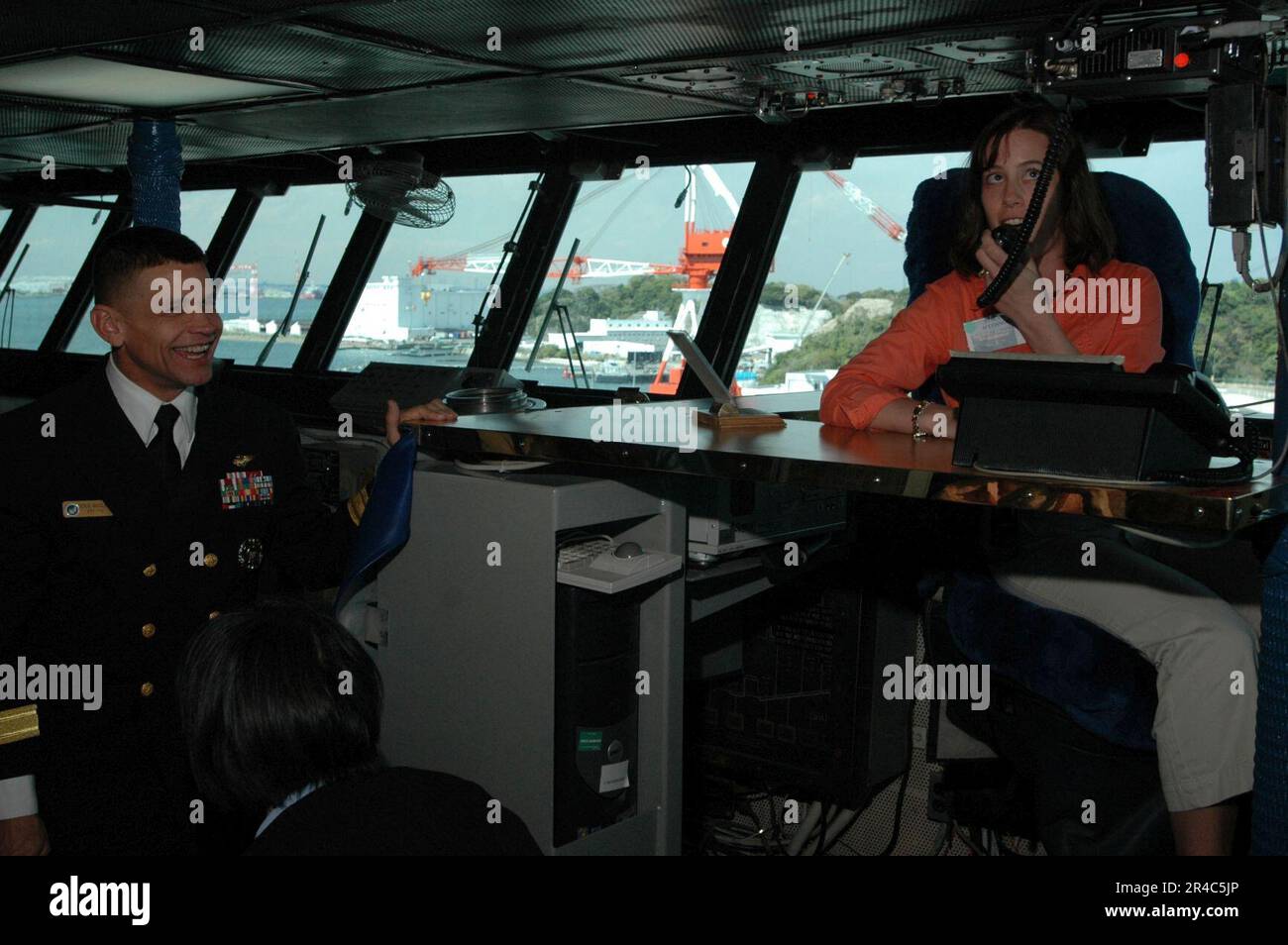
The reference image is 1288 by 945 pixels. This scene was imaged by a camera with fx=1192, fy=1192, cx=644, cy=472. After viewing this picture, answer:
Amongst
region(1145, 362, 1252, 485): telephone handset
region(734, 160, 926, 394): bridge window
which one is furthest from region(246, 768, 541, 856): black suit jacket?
region(734, 160, 926, 394): bridge window

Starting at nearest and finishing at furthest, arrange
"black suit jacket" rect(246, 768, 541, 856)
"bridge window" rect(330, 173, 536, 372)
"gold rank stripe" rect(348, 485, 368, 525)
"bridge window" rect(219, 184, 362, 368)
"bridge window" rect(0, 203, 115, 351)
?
"black suit jacket" rect(246, 768, 541, 856), "gold rank stripe" rect(348, 485, 368, 525), "bridge window" rect(330, 173, 536, 372), "bridge window" rect(219, 184, 362, 368), "bridge window" rect(0, 203, 115, 351)

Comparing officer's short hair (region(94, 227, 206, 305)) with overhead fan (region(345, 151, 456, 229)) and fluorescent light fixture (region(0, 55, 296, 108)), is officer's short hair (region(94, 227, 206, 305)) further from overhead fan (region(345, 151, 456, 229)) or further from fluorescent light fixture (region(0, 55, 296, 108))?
fluorescent light fixture (region(0, 55, 296, 108))

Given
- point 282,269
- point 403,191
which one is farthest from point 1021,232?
point 282,269

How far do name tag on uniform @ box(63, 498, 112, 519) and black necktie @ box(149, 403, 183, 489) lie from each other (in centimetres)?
12

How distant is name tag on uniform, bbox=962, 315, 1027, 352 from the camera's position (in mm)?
2355

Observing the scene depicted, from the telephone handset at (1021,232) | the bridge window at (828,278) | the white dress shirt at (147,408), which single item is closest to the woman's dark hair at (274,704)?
the white dress shirt at (147,408)

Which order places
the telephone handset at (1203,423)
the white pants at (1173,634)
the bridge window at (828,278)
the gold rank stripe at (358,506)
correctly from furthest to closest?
1. the bridge window at (828,278)
2. the gold rank stripe at (358,506)
3. the white pants at (1173,634)
4. the telephone handset at (1203,423)

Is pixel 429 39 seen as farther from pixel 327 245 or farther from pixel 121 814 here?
pixel 327 245

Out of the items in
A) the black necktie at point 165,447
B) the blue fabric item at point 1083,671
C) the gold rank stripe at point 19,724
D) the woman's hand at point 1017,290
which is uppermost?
the woman's hand at point 1017,290

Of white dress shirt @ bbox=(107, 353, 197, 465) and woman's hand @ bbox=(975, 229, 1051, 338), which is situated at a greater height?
woman's hand @ bbox=(975, 229, 1051, 338)

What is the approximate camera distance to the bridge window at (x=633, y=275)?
5.77m

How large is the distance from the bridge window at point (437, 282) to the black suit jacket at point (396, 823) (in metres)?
5.19

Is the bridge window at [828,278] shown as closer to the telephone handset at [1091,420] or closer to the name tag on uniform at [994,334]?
the name tag on uniform at [994,334]

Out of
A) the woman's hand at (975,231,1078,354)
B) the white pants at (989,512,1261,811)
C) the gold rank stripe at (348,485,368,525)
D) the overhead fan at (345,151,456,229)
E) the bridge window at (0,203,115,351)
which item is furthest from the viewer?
the bridge window at (0,203,115,351)
